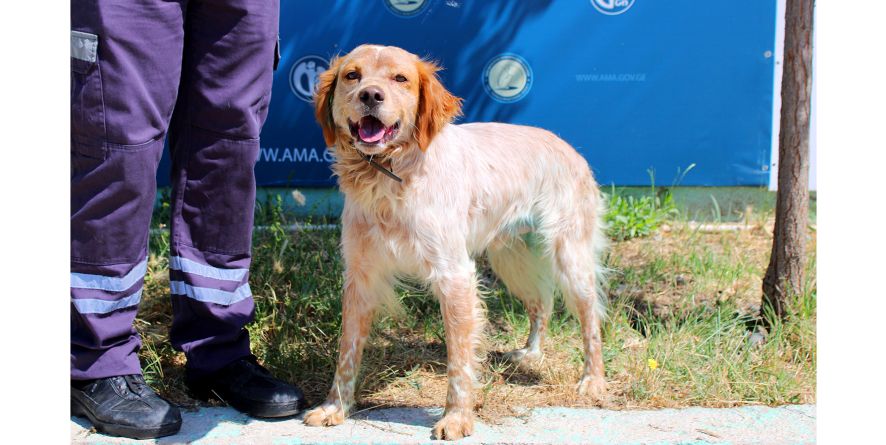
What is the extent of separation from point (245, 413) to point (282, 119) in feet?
8.37

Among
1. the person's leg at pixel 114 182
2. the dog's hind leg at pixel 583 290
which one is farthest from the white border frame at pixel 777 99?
the person's leg at pixel 114 182

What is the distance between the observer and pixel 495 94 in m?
5.25

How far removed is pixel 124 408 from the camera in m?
2.86

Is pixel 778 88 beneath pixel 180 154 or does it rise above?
above

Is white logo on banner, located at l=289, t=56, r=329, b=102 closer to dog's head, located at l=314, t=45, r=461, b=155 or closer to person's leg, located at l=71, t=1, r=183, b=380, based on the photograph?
dog's head, located at l=314, t=45, r=461, b=155

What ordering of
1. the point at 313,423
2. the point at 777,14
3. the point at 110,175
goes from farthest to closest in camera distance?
the point at 777,14 < the point at 313,423 < the point at 110,175

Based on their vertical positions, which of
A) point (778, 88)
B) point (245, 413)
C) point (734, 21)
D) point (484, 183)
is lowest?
point (245, 413)

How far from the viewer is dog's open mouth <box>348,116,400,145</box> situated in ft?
9.30

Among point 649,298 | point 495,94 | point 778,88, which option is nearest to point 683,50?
point 778,88

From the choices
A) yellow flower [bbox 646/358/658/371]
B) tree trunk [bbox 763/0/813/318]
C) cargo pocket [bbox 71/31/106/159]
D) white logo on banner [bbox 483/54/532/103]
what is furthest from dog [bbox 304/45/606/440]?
white logo on banner [bbox 483/54/532/103]

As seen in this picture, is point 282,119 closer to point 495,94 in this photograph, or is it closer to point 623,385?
point 495,94

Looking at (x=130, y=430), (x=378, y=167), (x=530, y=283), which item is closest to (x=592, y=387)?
(x=530, y=283)

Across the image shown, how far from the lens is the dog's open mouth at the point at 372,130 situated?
2836mm

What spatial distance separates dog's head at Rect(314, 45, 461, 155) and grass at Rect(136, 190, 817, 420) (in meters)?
1.09
